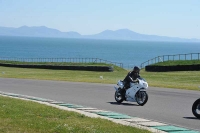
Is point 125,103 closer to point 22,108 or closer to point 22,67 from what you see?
point 22,108

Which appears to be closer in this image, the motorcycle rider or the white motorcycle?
the white motorcycle

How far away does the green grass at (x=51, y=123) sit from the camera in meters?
9.48

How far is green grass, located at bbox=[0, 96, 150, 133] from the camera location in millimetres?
9484

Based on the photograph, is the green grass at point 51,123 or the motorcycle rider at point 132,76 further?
the motorcycle rider at point 132,76

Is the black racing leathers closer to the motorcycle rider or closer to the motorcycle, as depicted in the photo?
the motorcycle rider

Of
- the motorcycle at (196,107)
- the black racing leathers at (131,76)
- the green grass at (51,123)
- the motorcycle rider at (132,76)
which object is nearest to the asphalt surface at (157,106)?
the motorcycle at (196,107)

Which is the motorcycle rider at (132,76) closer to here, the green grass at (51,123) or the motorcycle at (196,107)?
the motorcycle at (196,107)

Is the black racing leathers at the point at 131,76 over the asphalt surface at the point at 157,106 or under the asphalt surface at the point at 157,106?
over

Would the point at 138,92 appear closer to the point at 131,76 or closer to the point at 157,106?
the point at 131,76

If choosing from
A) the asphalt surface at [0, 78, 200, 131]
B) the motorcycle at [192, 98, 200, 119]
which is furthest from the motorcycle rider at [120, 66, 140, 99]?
the motorcycle at [192, 98, 200, 119]

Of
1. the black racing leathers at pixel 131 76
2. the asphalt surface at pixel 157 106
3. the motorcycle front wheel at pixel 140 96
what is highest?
the black racing leathers at pixel 131 76

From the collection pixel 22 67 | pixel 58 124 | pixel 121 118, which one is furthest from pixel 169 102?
pixel 22 67

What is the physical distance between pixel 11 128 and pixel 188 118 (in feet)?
18.3

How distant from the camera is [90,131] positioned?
932 cm
